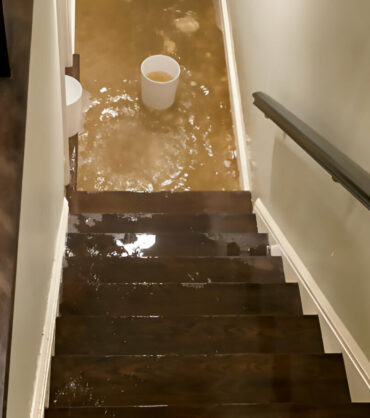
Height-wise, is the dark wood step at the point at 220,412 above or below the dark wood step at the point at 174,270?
below

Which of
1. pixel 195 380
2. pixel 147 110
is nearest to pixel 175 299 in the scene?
pixel 195 380

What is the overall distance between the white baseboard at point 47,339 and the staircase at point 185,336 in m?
0.06

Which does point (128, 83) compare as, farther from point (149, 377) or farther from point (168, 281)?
point (149, 377)

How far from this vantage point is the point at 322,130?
87.1 inches

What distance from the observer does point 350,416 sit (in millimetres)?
1912

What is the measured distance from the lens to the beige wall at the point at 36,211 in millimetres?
1496

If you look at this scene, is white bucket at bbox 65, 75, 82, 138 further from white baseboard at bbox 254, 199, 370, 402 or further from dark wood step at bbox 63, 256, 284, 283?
white baseboard at bbox 254, 199, 370, 402

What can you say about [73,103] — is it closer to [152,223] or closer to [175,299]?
[152,223]

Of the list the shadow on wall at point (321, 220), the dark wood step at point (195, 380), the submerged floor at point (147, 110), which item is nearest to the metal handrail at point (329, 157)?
the shadow on wall at point (321, 220)

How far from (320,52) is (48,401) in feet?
5.81

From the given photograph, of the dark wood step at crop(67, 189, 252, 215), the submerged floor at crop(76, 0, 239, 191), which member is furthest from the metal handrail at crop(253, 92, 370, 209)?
the submerged floor at crop(76, 0, 239, 191)

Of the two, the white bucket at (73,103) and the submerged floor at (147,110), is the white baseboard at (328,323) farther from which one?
the white bucket at (73,103)

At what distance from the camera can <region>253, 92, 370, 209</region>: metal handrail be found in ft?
5.50

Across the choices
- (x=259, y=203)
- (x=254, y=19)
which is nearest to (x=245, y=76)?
(x=254, y=19)
